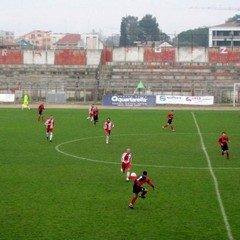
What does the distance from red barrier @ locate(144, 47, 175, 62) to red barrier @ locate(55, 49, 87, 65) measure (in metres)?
10.1

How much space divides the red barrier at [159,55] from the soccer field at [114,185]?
1963 inches

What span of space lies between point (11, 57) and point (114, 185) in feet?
249

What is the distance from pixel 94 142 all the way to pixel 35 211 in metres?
19.0

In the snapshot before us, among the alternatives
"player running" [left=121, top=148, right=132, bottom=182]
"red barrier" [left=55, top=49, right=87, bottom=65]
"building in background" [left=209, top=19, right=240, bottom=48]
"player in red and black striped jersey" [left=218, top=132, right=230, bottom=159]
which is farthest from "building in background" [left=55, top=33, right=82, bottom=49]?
"player running" [left=121, top=148, right=132, bottom=182]

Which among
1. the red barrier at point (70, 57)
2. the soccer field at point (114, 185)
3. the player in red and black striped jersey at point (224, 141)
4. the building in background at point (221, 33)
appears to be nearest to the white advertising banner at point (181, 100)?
the red barrier at point (70, 57)

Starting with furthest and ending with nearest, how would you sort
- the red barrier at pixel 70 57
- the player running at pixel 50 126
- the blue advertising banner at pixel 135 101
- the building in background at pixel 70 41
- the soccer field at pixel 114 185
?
the building in background at pixel 70 41 < the red barrier at pixel 70 57 < the blue advertising banner at pixel 135 101 < the player running at pixel 50 126 < the soccer field at pixel 114 185

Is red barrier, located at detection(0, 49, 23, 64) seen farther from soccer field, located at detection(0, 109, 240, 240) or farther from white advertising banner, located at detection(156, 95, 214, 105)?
soccer field, located at detection(0, 109, 240, 240)

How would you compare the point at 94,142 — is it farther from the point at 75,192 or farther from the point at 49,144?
the point at 75,192

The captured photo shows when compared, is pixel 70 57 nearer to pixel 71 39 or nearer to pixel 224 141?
pixel 224 141

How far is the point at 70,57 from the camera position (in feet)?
322

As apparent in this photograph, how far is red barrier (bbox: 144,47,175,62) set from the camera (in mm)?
97375

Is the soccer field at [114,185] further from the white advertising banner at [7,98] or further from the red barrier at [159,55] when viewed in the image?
the red barrier at [159,55]

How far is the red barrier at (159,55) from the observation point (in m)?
97.4

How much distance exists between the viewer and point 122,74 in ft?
304
